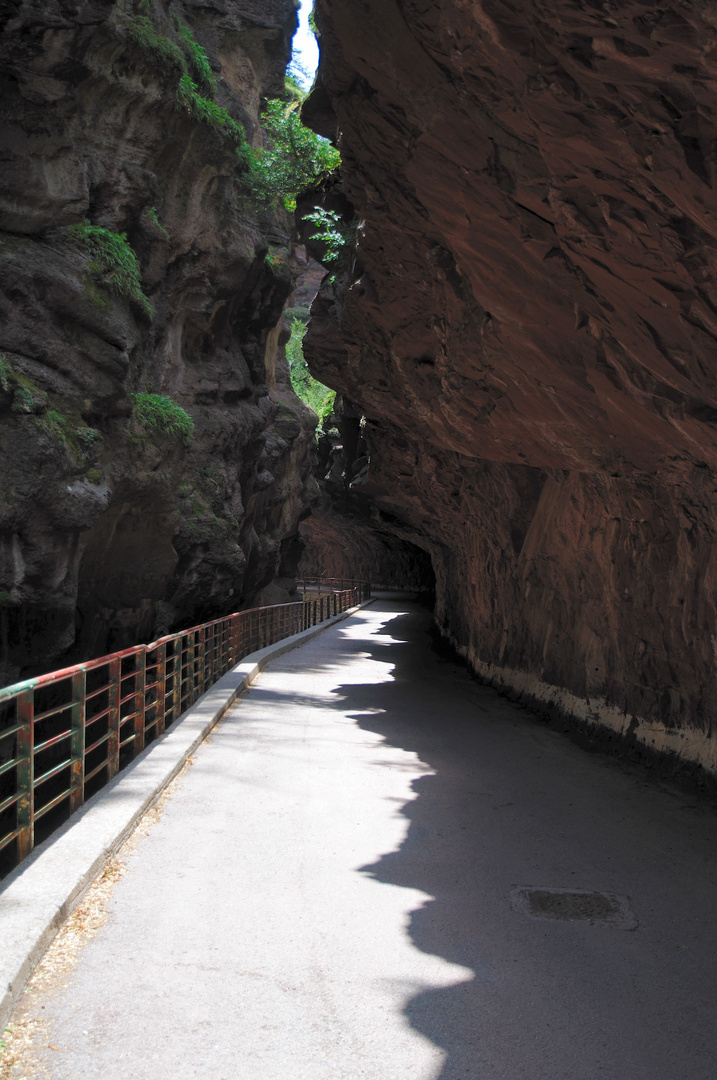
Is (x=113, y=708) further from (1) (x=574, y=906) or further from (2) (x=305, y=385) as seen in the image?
(2) (x=305, y=385)

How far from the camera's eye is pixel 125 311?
14.3 meters

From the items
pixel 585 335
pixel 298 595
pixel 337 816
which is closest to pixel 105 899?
pixel 337 816

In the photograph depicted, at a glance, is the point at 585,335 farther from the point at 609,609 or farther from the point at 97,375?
the point at 97,375

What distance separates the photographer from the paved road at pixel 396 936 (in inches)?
115

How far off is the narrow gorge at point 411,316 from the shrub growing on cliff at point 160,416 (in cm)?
7

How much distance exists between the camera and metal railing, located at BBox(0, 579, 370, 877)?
4113 millimetres

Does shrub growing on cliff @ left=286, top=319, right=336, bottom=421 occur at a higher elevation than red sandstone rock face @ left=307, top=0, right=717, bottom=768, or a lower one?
higher

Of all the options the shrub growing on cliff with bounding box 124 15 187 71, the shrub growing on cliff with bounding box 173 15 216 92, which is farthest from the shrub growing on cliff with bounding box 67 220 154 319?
the shrub growing on cliff with bounding box 173 15 216 92

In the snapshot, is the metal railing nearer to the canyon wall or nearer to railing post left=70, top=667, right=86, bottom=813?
railing post left=70, top=667, right=86, bottom=813

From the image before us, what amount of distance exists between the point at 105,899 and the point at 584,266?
189 inches

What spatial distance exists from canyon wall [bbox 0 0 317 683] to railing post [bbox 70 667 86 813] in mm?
6967

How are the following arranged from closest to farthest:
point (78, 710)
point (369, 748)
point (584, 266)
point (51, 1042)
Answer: point (51, 1042) → point (78, 710) → point (584, 266) → point (369, 748)

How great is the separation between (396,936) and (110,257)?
12.7 metres

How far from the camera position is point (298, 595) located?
36.0 m
